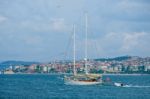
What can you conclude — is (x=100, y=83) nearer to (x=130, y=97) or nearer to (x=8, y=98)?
(x=130, y=97)

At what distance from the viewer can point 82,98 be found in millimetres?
89812

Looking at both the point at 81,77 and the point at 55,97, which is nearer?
the point at 55,97

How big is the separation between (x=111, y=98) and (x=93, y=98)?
122 inches

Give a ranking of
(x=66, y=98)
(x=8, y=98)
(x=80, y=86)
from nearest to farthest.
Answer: (x=8, y=98), (x=66, y=98), (x=80, y=86)

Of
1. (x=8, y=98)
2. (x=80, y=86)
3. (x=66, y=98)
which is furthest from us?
(x=80, y=86)

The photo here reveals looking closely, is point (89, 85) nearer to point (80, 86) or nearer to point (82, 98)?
point (80, 86)

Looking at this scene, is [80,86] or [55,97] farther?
[80,86]

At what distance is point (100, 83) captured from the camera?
138625 millimetres

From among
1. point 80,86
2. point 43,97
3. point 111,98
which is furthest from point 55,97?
point 80,86

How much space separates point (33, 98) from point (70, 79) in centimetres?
5357

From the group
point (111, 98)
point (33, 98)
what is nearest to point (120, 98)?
point (111, 98)

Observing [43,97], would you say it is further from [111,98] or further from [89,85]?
[89,85]

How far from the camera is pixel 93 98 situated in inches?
3583

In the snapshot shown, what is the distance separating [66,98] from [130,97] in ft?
36.4
